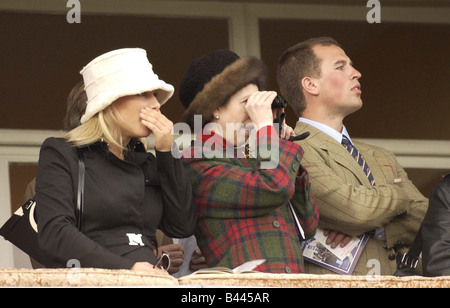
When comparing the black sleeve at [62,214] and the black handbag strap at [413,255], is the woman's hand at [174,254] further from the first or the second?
the black handbag strap at [413,255]

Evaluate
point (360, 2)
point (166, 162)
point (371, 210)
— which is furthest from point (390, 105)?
point (166, 162)

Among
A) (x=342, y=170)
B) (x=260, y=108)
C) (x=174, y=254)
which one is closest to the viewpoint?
(x=260, y=108)

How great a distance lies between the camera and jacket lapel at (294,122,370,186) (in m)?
4.77

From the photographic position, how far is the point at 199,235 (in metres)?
4.25

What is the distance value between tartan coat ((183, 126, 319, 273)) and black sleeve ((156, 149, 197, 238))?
12 cm

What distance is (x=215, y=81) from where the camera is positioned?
4.41 meters

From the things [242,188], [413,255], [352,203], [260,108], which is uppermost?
[260,108]

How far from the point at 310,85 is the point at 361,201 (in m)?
0.85

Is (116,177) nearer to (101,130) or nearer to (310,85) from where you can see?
(101,130)

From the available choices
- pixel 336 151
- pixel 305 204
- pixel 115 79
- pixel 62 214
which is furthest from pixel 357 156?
pixel 62 214

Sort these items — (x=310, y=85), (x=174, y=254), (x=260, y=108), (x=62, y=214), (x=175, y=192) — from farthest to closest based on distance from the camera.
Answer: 1. (x=310, y=85)
2. (x=174, y=254)
3. (x=260, y=108)
4. (x=175, y=192)
5. (x=62, y=214)
